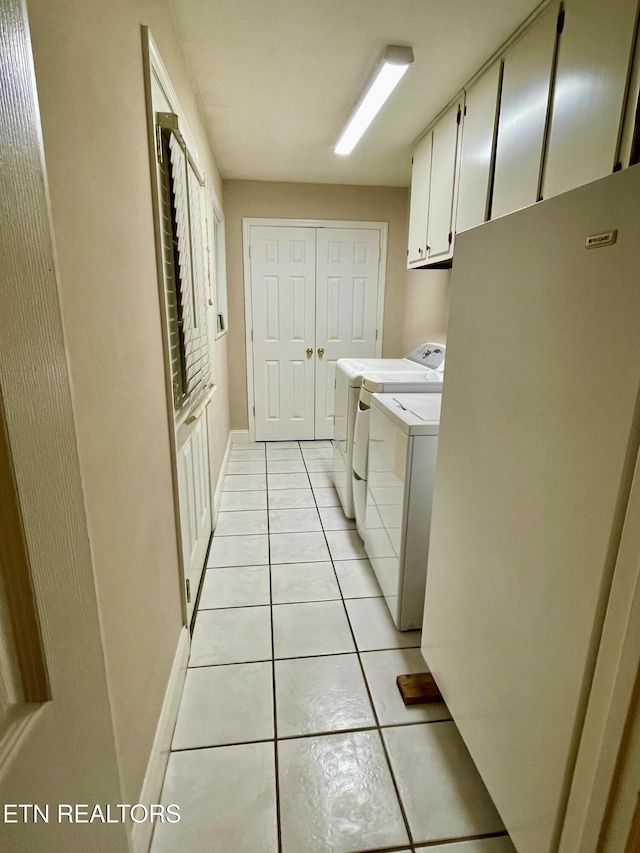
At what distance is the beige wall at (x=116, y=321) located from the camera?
0.77m

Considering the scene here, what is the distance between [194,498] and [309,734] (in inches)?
41.8

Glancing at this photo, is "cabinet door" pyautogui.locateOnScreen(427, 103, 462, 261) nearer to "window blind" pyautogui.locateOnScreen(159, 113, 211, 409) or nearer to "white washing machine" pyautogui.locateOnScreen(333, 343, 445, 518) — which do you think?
"white washing machine" pyautogui.locateOnScreen(333, 343, 445, 518)

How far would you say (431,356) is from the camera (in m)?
3.09

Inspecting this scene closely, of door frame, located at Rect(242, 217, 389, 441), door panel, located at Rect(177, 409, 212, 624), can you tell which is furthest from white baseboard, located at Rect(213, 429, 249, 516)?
door panel, located at Rect(177, 409, 212, 624)

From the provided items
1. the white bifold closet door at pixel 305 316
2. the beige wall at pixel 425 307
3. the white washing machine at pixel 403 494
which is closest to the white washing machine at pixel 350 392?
the beige wall at pixel 425 307

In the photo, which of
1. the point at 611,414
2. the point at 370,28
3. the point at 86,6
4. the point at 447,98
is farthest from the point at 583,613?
the point at 447,98

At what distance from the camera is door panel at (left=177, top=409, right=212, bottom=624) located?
1.75 m

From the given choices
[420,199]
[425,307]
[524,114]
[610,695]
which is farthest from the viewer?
[425,307]

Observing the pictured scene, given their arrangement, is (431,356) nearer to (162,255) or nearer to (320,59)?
(320,59)

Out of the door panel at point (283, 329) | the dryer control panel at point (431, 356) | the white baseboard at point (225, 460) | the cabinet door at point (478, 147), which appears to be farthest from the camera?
the door panel at point (283, 329)

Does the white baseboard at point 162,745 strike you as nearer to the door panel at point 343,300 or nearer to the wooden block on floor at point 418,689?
the wooden block on floor at point 418,689

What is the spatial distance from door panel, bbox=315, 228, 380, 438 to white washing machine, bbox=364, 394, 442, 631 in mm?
2221

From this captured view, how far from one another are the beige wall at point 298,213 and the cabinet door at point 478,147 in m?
1.91

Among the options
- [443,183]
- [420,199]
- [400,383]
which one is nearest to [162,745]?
[400,383]
